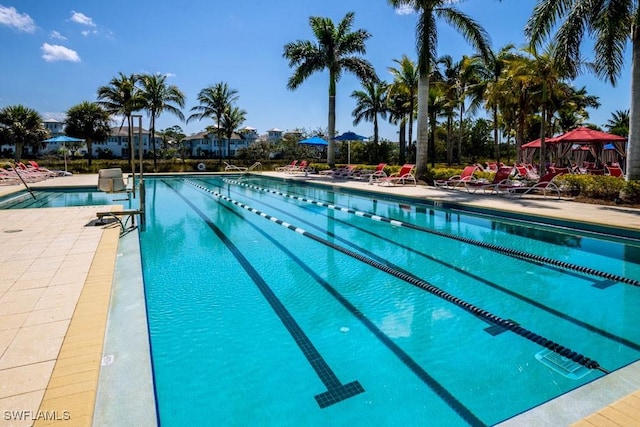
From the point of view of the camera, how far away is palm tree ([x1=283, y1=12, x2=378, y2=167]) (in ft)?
76.4

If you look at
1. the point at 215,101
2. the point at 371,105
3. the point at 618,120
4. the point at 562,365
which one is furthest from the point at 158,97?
the point at 618,120

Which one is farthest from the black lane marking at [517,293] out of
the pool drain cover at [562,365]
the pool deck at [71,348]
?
Result: the pool deck at [71,348]

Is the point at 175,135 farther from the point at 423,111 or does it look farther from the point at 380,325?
the point at 380,325

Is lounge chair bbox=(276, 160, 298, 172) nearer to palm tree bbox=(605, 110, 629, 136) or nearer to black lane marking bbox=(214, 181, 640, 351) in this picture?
black lane marking bbox=(214, 181, 640, 351)

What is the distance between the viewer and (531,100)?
18859mm

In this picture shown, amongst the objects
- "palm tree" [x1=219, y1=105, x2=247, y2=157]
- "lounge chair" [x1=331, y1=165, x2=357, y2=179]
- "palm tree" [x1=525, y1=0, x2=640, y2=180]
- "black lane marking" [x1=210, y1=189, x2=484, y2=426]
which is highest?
"palm tree" [x1=219, y1=105, x2=247, y2=157]

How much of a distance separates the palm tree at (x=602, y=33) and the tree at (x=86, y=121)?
3783cm

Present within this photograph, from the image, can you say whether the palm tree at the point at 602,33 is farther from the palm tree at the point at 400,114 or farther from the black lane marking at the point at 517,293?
the palm tree at the point at 400,114

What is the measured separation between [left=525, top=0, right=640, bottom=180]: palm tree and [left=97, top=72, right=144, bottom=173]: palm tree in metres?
28.6

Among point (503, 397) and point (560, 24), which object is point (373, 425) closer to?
point (503, 397)

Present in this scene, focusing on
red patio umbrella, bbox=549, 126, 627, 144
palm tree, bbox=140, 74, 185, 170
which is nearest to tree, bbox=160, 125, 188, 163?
palm tree, bbox=140, 74, 185, 170

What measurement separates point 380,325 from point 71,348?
2832 mm

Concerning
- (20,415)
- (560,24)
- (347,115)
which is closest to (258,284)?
(20,415)

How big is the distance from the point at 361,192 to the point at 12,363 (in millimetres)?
13423
